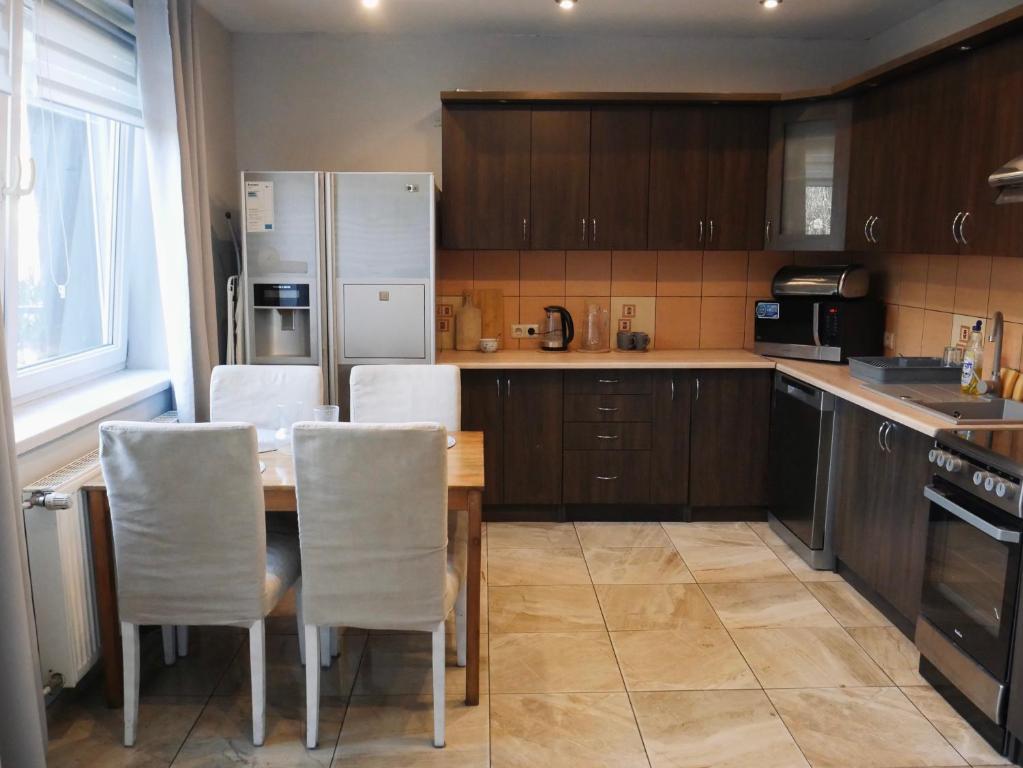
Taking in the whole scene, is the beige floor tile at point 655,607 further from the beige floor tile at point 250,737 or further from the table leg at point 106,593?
the table leg at point 106,593

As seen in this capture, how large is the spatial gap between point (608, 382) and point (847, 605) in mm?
1539

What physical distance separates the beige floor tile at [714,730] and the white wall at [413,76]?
10.0 ft

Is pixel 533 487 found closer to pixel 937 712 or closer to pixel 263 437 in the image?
pixel 263 437

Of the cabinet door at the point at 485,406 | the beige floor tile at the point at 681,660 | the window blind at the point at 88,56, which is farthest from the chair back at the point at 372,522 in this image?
the cabinet door at the point at 485,406

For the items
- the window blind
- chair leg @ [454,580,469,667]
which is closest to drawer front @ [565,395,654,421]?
chair leg @ [454,580,469,667]

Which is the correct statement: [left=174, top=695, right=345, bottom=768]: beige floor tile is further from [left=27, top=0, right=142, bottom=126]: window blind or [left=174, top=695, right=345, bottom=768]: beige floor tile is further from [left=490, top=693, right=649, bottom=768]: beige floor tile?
[left=27, top=0, right=142, bottom=126]: window blind

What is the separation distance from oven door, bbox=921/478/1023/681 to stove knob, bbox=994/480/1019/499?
6 centimetres

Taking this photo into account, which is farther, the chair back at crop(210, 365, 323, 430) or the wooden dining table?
the chair back at crop(210, 365, 323, 430)

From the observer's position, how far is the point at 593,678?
3035 mm

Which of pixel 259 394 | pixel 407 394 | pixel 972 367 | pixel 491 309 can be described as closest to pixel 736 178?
pixel 491 309

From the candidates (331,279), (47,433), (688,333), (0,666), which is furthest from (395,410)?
(688,333)

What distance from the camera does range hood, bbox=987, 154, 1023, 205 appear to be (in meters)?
2.58

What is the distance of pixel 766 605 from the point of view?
3.63 metres

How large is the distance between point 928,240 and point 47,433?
3.25 metres
